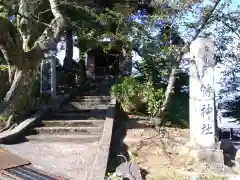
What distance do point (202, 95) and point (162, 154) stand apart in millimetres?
1671

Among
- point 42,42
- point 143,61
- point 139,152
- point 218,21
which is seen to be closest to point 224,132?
point 143,61

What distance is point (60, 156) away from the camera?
6.70 metres

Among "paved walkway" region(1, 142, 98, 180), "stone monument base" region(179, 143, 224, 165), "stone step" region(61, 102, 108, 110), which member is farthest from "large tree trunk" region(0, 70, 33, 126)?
"stone monument base" region(179, 143, 224, 165)

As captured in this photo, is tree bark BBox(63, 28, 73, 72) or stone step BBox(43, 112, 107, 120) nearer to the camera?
stone step BBox(43, 112, 107, 120)

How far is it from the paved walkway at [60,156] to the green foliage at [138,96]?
2697mm

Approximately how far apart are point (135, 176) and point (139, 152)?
1750 mm

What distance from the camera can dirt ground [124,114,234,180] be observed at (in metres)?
6.64

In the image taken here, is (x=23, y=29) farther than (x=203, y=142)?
Yes

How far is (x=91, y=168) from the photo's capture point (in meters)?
5.98

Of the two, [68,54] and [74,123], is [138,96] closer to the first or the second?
[74,123]

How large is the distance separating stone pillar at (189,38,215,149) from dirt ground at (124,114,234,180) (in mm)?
504

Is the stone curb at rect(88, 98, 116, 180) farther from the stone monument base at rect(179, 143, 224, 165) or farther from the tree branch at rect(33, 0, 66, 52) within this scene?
the tree branch at rect(33, 0, 66, 52)

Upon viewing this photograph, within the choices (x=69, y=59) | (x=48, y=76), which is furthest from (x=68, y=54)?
(x=48, y=76)

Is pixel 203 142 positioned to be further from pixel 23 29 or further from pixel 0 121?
pixel 23 29
